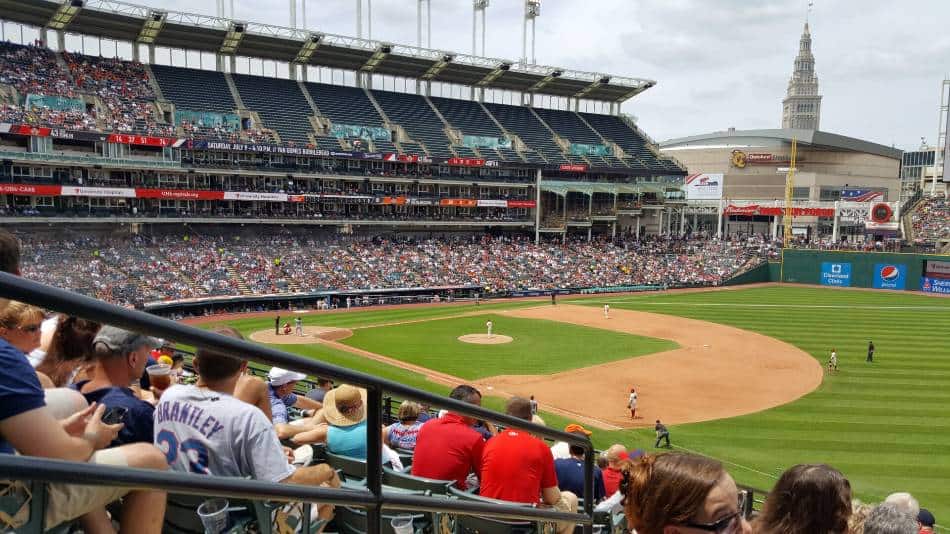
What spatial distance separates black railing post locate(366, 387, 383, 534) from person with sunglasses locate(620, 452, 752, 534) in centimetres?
125

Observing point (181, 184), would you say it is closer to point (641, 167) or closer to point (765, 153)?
point (641, 167)

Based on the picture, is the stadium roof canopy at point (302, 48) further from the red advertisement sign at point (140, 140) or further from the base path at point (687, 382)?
the base path at point (687, 382)

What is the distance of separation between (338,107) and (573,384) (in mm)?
45648

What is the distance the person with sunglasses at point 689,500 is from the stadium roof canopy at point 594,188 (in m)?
65.9

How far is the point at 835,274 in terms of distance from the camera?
2410 inches

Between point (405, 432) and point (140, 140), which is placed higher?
point (140, 140)

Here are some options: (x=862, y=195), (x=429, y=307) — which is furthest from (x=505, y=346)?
(x=862, y=195)

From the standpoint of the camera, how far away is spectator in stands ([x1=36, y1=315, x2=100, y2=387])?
3873 millimetres

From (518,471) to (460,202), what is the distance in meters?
58.7

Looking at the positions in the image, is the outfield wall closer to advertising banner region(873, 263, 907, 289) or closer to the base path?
advertising banner region(873, 263, 907, 289)

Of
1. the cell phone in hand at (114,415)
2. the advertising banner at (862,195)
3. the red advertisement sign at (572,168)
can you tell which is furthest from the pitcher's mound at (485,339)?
the advertising banner at (862,195)

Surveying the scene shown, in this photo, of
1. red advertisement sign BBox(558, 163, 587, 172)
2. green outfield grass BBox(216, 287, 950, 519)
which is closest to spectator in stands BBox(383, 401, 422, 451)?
green outfield grass BBox(216, 287, 950, 519)

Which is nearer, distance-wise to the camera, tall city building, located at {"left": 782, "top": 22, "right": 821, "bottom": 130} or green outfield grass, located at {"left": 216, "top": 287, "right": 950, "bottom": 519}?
green outfield grass, located at {"left": 216, "top": 287, "right": 950, "bottom": 519}

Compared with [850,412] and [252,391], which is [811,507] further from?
[850,412]
